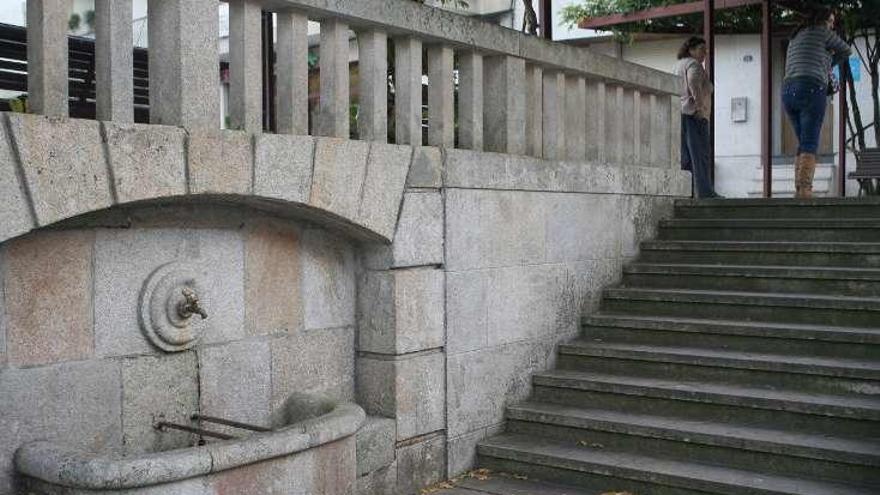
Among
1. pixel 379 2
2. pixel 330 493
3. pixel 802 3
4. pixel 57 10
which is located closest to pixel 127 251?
pixel 57 10

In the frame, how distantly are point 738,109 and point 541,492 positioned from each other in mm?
14894

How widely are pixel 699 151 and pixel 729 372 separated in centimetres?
401

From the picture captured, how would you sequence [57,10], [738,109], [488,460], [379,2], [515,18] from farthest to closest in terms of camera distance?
[515,18] → [738,109] → [488,460] → [379,2] → [57,10]

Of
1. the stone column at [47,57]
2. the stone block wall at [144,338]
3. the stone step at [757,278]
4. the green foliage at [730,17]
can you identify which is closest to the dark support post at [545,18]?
the stone step at [757,278]

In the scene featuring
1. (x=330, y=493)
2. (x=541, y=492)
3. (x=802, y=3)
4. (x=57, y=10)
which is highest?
(x=802, y=3)

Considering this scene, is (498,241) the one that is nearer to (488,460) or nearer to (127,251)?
(488,460)

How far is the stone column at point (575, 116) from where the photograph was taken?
7.89 meters

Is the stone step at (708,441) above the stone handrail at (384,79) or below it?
below

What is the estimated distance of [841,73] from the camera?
13.4 metres

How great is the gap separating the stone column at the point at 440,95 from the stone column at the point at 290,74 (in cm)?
124

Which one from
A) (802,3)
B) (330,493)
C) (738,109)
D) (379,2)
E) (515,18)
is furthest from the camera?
(515,18)

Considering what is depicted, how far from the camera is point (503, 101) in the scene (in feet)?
23.2

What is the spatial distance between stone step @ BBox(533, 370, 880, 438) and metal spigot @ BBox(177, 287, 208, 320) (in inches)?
121

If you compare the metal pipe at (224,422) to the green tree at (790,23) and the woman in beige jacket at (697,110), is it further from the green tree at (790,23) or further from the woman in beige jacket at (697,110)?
the green tree at (790,23)
